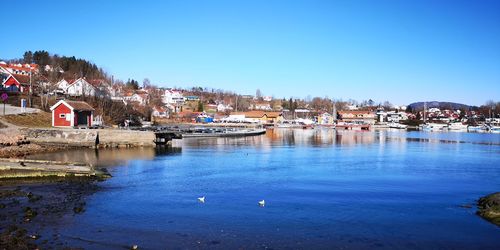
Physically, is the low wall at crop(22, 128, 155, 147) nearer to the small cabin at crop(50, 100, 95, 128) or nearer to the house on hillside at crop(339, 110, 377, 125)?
the small cabin at crop(50, 100, 95, 128)

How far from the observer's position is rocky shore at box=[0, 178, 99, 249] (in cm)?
1338

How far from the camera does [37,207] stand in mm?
17672

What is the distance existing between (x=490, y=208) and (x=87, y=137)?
37774 mm

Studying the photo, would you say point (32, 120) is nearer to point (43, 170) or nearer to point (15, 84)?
point (15, 84)

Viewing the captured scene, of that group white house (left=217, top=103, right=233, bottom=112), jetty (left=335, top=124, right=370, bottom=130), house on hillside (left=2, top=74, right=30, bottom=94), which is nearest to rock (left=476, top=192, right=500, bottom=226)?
house on hillside (left=2, top=74, right=30, bottom=94)

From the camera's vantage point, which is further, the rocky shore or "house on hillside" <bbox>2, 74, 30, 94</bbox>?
"house on hillside" <bbox>2, 74, 30, 94</bbox>

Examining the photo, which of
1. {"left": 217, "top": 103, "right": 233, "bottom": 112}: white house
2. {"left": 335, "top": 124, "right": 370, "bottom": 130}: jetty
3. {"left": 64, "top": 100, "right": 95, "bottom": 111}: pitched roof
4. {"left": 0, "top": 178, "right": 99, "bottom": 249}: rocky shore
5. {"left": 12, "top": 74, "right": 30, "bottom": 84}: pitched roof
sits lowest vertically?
{"left": 0, "top": 178, "right": 99, "bottom": 249}: rocky shore

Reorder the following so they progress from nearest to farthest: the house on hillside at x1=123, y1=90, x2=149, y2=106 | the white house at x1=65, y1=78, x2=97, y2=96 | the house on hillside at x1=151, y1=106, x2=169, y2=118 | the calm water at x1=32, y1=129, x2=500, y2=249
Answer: the calm water at x1=32, y1=129, x2=500, y2=249, the white house at x1=65, y1=78, x2=97, y2=96, the house on hillside at x1=123, y1=90, x2=149, y2=106, the house on hillside at x1=151, y1=106, x2=169, y2=118

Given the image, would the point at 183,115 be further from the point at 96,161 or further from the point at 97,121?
the point at 96,161

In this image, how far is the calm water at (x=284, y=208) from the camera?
47.7ft

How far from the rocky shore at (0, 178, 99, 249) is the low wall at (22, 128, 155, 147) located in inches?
877

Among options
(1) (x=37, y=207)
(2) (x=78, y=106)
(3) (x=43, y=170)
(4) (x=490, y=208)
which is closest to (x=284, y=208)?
(4) (x=490, y=208)

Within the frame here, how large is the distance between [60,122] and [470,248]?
158 feet

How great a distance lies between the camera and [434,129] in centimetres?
13638
